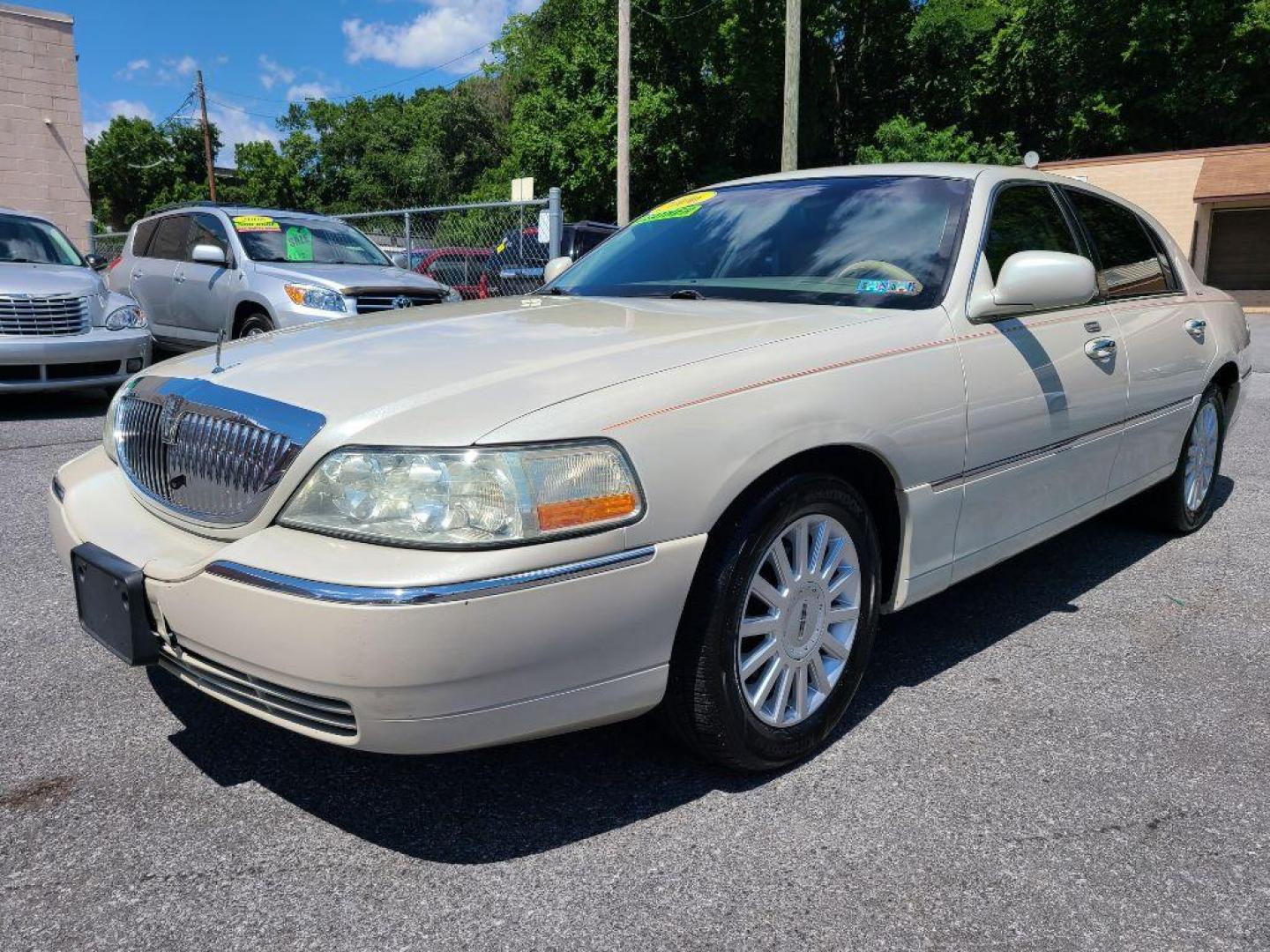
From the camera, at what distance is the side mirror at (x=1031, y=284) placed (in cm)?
302

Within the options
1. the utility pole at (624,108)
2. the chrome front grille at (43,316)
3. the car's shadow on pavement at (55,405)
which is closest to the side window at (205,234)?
the car's shadow on pavement at (55,405)

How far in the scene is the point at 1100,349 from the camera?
142 inches

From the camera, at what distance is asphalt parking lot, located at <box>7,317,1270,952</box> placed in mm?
2023

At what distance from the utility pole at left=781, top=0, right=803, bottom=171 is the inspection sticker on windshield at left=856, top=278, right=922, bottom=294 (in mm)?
14329

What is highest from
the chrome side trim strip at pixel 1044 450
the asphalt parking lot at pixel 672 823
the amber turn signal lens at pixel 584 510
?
the amber turn signal lens at pixel 584 510

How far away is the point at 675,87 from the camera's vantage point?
35.6 metres

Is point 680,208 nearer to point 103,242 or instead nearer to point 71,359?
point 71,359

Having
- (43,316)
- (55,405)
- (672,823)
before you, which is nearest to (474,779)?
(672,823)

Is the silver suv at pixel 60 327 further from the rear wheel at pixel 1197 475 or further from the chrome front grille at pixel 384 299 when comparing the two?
the rear wheel at pixel 1197 475

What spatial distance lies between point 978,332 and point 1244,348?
9.78 feet

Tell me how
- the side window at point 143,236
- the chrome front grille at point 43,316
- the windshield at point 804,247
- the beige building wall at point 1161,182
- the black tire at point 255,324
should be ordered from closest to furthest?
the windshield at point 804,247, the chrome front grille at point 43,316, the black tire at point 255,324, the side window at point 143,236, the beige building wall at point 1161,182

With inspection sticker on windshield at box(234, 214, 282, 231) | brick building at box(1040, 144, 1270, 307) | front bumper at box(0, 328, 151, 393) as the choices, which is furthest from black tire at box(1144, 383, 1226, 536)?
brick building at box(1040, 144, 1270, 307)

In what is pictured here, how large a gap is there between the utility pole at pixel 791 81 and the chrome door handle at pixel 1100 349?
13.7m

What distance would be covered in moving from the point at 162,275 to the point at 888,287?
8.64 meters
